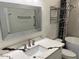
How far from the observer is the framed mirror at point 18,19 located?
1.23 meters

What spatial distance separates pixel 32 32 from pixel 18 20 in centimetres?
42

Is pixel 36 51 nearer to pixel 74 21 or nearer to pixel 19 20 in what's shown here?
pixel 19 20

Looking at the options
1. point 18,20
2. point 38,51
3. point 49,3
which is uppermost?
point 49,3

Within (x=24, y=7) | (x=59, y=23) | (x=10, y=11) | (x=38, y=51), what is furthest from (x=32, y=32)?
(x=59, y=23)

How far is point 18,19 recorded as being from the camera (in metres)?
1.45

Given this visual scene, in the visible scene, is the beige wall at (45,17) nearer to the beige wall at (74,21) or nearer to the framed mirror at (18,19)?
the framed mirror at (18,19)

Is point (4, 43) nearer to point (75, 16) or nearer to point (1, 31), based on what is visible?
point (1, 31)

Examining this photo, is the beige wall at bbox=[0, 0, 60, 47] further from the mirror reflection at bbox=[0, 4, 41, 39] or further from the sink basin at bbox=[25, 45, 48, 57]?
the sink basin at bbox=[25, 45, 48, 57]

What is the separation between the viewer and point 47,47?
1.54 metres

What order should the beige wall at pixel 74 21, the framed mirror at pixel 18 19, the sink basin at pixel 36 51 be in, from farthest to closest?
the beige wall at pixel 74 21 < the sink basin at pixel 36 51 < the framed mirror at pixel 18 19

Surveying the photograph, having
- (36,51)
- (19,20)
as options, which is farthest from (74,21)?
(19,20)

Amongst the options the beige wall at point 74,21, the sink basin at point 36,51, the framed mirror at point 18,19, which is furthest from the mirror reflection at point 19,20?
the beige wall at point 74,21

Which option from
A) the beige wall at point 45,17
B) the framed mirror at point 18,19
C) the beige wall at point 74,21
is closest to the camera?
the framed mirror at point 18,19

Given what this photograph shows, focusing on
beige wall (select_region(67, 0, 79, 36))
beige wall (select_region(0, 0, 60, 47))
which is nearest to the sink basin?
beige wall (select_region(0, 0, 60, 47))
